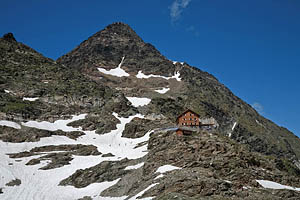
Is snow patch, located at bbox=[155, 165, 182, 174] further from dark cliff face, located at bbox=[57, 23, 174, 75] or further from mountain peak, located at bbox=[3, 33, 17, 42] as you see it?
mountain peak, located at bbox=[3, 33, 17, 42]

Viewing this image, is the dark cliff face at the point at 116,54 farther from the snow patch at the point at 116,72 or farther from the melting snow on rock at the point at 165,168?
the melting snow on rock at the point at 165,168

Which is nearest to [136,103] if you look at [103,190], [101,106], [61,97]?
[101,106]

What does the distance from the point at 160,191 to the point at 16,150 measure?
42.7 meters

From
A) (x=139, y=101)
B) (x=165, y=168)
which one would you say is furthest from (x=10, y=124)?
(x=139, y=101)

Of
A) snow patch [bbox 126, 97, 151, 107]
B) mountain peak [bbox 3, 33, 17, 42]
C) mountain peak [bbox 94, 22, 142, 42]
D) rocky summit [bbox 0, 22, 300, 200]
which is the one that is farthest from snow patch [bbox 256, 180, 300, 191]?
mountain peak [bbox 94, 22, 142, 42]

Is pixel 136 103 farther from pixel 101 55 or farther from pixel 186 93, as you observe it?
pixel 101 55

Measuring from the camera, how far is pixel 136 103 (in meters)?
104

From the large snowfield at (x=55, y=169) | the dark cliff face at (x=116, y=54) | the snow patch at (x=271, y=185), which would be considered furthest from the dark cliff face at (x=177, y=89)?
the snow patch at (x=271, y=185)

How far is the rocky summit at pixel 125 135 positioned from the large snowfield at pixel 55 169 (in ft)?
0.59

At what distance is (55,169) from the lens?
49000 mm

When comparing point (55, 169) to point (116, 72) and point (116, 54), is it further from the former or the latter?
point (116, 54)

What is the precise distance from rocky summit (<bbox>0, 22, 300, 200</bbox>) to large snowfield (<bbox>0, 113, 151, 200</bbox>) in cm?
18

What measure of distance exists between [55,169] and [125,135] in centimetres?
2296

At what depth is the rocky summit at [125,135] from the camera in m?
33.1
